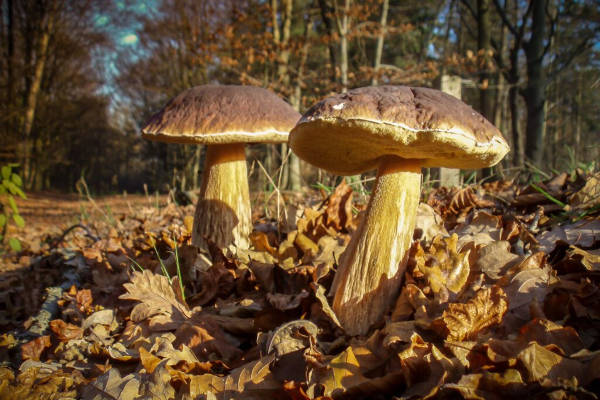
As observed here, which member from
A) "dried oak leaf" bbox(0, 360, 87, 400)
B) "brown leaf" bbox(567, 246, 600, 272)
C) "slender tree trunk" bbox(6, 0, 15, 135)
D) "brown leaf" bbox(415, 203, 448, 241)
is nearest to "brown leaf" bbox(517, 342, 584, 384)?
"brown leaf" bbox(567, 246, 600, 272)

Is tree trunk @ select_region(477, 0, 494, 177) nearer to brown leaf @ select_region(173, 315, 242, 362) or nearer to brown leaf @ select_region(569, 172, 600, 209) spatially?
brown leaf @ select_region(569, 172, 600, 209)

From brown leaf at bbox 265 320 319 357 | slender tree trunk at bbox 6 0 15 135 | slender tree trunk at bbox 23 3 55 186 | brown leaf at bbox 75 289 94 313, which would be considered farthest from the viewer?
slender tree trunk at bbox 23 3 55 186

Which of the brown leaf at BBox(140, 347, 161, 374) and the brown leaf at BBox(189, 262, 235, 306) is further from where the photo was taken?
the brown leaf at BBox(189, 262, 235, 306)

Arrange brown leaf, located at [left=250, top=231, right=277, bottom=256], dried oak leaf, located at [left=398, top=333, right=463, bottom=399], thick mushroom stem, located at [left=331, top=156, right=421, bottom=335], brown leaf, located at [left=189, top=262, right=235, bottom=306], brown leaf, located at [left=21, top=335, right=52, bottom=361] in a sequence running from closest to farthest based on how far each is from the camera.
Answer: dried oak leaf, located at [left=398, top=333, right=463, bottom=399] < thick mushroom stem, located at [left=331, top=156, right=421, bottom=335] < brown leaf, located at [left=21, top=335, right=52, bottom=361] < brown leaf, located at [left=189, top=262, right=235, bottom=306] < brown leaf, located at [left=250, top=231, right=277, bottom=256]

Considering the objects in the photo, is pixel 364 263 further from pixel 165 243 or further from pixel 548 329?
pixel 165 243

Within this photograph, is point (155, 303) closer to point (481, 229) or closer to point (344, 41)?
point (481, 229)

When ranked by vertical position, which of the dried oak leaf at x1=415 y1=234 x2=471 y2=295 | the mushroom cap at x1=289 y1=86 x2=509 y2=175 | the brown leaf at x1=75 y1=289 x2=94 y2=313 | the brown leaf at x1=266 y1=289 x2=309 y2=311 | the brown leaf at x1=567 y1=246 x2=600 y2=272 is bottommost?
the brown leaf at x1=75 y1=289 x2=94 y2=313

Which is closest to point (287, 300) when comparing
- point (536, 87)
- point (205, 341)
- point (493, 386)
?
point (205, 341)
